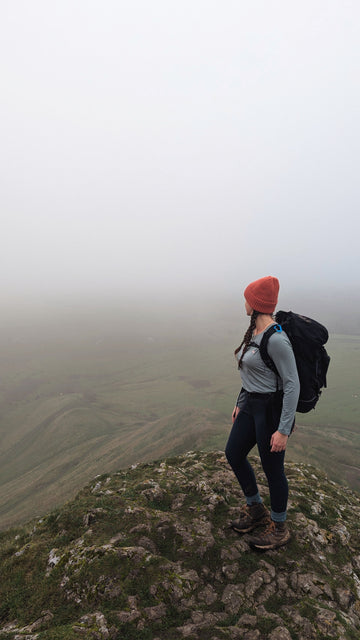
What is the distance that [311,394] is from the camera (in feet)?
10.4

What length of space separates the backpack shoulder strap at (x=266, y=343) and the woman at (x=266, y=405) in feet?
0.14

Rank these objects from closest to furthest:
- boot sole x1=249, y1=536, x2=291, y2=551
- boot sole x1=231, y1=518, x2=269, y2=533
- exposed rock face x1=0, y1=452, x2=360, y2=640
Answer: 1. exposed rock face x1=0, y1=452, x2=360, y2=640
2. boot sole x1=249, y1=536, x2=291, y2=551
3. boot sole x1=231, y1=518, x2=269, y2=533

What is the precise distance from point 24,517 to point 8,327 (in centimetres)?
14878

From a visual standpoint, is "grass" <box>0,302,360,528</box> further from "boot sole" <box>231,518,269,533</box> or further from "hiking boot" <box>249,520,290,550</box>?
"hiking boot" <box>249,520,290,550</box>

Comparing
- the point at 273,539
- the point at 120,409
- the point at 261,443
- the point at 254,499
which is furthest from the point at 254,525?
the point at 120,409

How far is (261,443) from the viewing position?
3.35 m

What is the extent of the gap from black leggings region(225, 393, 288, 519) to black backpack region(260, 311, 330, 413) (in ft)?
1.15

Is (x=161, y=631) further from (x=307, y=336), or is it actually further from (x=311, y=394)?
(x=307, y=336)

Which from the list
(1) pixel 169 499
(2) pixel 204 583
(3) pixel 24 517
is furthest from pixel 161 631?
(3) pixel 24 517

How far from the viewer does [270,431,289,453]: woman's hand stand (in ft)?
10.3

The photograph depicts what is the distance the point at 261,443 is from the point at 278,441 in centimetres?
28

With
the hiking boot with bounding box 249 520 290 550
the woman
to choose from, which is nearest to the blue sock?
the woman

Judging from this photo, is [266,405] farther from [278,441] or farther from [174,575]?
[174,575]

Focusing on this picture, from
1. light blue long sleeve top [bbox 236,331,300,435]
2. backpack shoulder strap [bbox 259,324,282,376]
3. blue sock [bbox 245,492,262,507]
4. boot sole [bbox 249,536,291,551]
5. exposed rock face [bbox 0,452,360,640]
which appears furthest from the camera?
blue sock [bbox 245,492,262,507]
